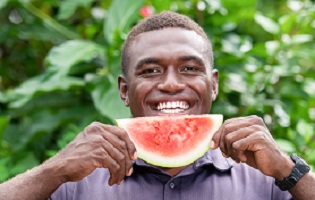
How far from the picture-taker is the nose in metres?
2.38

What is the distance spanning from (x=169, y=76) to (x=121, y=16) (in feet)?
4.86

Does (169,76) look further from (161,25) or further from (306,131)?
(306,131)

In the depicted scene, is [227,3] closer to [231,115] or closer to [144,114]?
[231,115]

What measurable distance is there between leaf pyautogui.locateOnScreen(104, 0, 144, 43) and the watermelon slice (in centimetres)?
136

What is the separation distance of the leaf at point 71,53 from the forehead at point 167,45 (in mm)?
1121

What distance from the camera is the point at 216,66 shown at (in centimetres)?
385

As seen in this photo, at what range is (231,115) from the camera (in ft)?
12.7

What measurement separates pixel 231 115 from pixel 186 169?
4.85 ft

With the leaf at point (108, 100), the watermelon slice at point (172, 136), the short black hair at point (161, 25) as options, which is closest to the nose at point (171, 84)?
the watermelon slice at point (172, 136)

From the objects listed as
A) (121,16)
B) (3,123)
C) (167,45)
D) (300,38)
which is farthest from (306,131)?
(3,123)

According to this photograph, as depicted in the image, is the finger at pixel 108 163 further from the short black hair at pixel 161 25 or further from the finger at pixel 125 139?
the short black hair at pixel 161 25

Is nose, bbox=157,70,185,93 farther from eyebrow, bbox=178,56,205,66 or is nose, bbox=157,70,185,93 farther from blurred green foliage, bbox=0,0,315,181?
blurred green foliage, bbox=0,0,315,181

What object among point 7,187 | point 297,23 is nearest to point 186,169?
point 7,187

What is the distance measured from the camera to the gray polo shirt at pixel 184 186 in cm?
236
